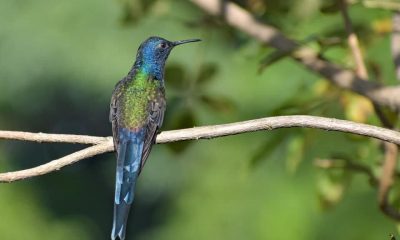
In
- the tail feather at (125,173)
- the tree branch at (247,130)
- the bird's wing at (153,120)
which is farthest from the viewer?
the bird's wing at (153,120)

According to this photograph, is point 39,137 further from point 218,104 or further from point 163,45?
point 218,104

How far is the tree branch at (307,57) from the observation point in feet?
10.6

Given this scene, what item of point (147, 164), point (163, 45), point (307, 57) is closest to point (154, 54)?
point (163, 45)

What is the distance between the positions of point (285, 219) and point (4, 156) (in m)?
2.38

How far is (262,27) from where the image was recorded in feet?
11.3

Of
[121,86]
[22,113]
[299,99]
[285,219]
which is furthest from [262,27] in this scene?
[22,113]

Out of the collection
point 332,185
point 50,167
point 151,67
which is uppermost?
point 151,67

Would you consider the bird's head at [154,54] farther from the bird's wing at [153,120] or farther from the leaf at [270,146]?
the leaf at [270,146]

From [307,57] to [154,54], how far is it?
0.56 m

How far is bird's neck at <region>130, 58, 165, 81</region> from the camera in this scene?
358 centimetres

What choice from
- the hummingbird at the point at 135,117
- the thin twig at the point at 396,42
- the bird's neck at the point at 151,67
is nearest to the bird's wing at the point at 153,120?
the hummingbird at the point at 135,117

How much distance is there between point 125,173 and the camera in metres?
3.02

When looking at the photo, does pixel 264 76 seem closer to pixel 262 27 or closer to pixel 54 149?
pixel 54 149

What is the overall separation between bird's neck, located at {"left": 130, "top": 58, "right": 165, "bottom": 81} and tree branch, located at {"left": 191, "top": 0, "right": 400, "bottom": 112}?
0.27 metres
